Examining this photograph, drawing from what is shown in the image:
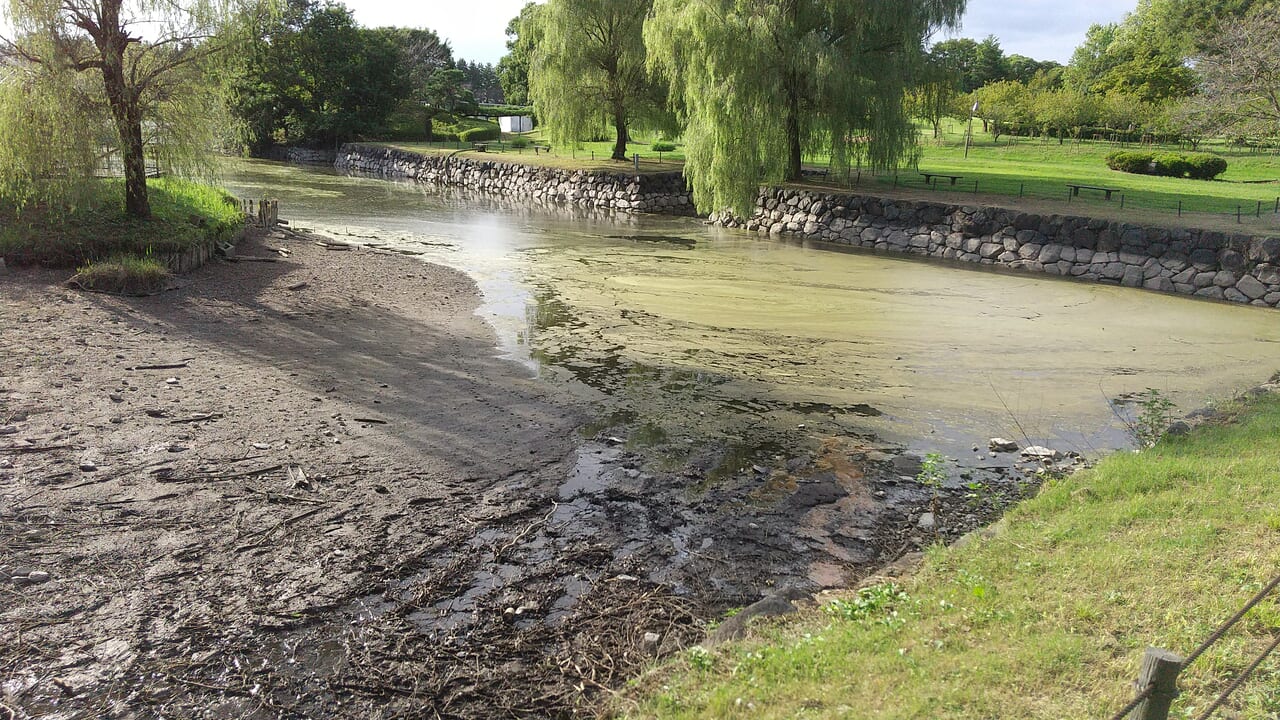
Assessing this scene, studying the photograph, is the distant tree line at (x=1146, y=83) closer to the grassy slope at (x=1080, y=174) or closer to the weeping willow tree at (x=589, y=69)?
the grassy slope at (x=1080, y=174)

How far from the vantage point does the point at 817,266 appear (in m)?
19.4

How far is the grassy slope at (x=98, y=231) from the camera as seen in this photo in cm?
1342

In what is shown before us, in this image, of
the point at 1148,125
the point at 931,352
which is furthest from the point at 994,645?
the point at 1148,125

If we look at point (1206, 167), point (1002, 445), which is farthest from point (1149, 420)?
point (1206, 167)

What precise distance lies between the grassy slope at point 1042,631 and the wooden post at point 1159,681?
98 cm

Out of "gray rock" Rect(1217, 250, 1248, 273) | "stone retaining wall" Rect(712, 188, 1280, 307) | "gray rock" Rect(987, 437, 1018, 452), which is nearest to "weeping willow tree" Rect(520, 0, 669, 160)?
"stone retaining wall" Rect(712, 188, 1280, 307)

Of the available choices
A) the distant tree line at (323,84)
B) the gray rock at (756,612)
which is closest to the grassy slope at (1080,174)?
the gray rock at (756,612)

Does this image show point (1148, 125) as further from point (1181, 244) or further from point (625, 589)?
point (625, 589)

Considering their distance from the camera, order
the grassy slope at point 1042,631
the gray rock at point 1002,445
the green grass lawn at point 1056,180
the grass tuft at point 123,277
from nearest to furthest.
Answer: the grassy slope at point 1042,631
the gray rock at point 1002,445
the grass tuft at point 123,277
the green grass lawn at point 1056,180

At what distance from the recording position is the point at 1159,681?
274 centimetres

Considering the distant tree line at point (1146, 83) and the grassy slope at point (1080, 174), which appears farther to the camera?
the grassy slope at point (1080, 174)

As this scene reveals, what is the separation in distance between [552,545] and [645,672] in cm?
184

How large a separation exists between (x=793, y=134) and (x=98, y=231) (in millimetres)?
18295

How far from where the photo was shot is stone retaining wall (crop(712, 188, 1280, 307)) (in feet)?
55.2
